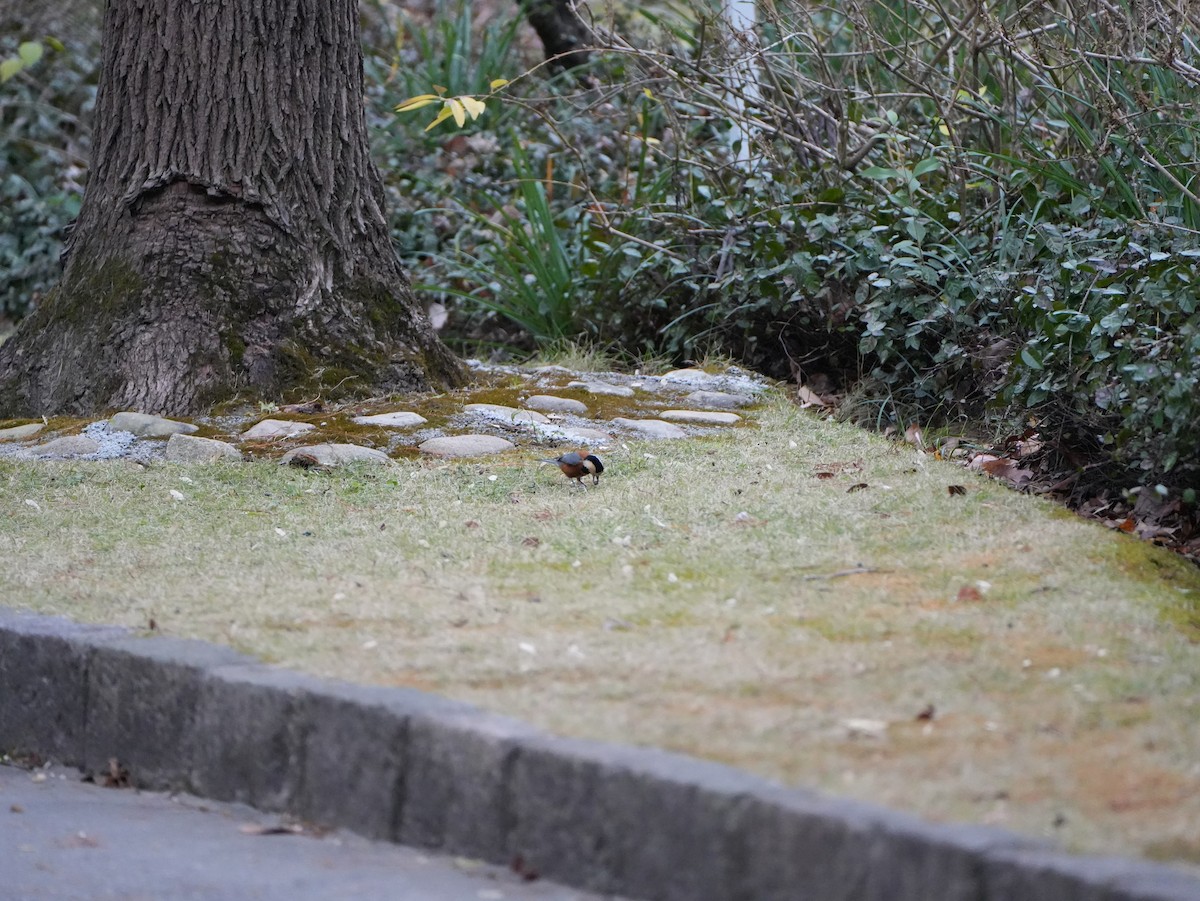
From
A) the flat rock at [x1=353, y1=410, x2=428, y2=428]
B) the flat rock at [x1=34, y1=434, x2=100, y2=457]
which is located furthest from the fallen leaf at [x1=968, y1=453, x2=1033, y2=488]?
the flat rock at [x1=34, y1=434, x2=100, y2=457]

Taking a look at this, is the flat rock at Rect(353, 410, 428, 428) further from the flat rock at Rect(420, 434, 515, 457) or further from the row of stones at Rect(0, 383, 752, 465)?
the flat rock at Rect(420, 434, 515, 457)

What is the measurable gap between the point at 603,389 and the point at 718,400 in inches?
18.6

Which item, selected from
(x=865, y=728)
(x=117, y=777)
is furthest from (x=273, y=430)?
(x=865, y=728)

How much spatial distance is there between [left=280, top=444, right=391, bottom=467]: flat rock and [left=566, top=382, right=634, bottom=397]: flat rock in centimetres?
119

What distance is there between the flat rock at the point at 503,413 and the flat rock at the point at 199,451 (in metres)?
0.95

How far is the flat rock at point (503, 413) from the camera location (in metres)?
5.16

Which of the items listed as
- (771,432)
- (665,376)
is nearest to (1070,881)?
(771,432)

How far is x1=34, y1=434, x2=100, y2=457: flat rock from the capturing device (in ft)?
15.4

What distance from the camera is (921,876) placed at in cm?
186

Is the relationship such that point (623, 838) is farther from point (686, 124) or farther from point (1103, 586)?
point (686, 124)

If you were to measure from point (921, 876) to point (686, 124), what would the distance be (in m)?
5.87

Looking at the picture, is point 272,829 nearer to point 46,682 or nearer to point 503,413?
point 46,682

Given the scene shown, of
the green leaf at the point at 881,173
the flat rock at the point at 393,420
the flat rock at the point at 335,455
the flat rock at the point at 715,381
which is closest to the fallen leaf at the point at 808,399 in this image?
the flat rock at the point at 715,381

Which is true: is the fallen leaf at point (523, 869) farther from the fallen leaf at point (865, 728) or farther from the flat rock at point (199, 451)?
the flat rock at point (199, 451)
